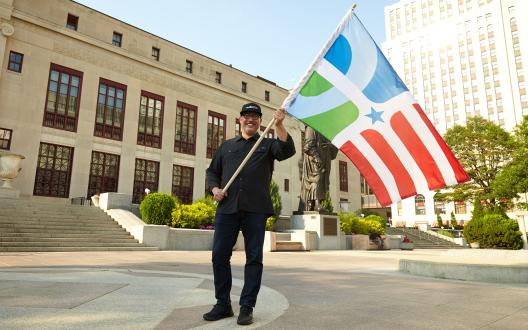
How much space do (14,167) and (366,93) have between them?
1978cm

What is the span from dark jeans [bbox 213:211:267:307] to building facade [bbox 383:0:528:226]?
6445 centimetres

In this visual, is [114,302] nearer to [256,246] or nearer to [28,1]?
[256,246]

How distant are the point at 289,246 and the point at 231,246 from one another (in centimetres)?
1353

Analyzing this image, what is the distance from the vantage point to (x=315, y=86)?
475 centimetres

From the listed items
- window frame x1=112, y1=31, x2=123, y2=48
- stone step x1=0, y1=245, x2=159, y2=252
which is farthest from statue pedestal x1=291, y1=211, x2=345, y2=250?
window frame x1=112, y1=31, x2=123, y2=48

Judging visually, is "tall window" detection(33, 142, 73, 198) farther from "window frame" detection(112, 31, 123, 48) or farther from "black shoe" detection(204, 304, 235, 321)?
"black shoe" detection(204, 304, 235, 321)

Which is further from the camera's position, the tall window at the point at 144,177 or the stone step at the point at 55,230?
the tall window at the point at 144,177

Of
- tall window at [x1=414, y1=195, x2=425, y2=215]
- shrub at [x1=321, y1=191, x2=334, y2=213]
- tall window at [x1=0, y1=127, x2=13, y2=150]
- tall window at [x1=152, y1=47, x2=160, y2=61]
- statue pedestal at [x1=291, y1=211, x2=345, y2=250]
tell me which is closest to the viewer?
statue pedestal at [x1=291, y1=211, x2=345, y2=250]

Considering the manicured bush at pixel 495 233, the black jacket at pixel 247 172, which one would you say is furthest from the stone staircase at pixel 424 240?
the black jacket at pixel 247 172

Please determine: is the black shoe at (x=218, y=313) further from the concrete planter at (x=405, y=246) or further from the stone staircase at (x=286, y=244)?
the concrete planter at (x=405, y=246)

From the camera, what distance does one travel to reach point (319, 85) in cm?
480

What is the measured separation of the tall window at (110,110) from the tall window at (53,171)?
106 inches

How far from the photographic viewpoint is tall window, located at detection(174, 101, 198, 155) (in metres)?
29.2

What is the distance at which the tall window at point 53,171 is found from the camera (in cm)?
2175
